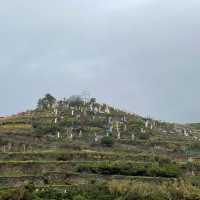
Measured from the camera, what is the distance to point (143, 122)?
98938mm

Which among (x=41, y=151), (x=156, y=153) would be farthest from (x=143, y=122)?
(x=41, y=151)

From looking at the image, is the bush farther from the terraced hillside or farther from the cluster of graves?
the cluster of graves

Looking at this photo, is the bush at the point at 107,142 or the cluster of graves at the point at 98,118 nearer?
the bush at the point at 107,142

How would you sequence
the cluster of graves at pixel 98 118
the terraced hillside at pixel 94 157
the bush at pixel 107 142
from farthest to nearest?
the cluster of graves at pixel 98 118 → the bush at pixel 107 142 → the terraced hillside at pixel 94 157

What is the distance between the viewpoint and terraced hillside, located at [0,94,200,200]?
5812cm

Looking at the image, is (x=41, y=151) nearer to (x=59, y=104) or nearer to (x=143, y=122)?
(x=143, y=122)

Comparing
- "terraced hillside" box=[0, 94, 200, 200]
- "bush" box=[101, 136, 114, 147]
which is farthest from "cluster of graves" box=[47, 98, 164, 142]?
"bush" box=[101, 136, 114, 147]

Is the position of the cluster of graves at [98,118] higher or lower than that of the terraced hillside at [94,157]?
higher

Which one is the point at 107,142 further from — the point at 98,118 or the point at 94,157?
the point at 98,118

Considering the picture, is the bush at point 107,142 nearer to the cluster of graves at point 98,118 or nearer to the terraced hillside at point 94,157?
the terraced hillside at point 94,157

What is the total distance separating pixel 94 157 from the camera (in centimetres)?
7025

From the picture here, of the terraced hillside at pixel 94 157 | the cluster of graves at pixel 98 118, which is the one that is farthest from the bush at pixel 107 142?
the cluster of graves at pixel 98 118

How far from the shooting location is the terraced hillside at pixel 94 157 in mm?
58125

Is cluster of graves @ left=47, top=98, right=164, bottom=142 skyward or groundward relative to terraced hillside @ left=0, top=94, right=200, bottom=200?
skyward
